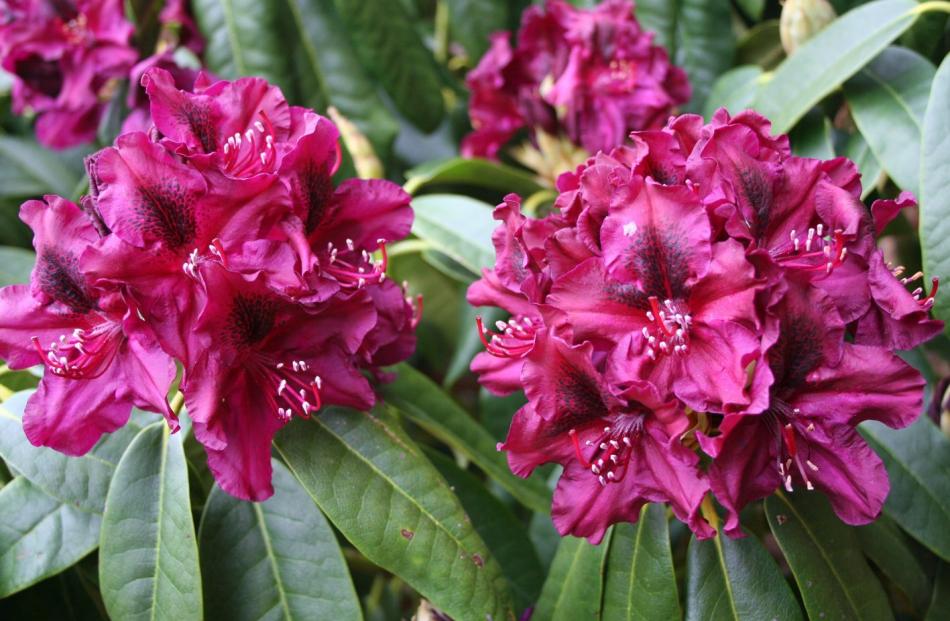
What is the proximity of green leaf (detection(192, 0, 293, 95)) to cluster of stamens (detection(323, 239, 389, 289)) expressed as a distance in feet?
1.82

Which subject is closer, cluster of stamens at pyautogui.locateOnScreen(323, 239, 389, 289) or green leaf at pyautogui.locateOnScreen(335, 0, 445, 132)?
cluster of stamens at pyautogui.locateOnScreen(323, 239, 389, 289)

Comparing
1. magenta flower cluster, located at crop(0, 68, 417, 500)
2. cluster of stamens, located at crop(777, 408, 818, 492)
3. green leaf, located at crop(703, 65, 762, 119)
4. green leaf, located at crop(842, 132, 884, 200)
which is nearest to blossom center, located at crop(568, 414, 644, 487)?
cluster of stamens, located at crop(777, 408, 818, 492)

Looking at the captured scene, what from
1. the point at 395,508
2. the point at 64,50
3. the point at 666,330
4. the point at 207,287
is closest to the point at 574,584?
the point at 395,508

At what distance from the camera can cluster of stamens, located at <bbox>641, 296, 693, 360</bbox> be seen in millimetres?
704

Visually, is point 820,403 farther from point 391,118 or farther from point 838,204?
point 391,118

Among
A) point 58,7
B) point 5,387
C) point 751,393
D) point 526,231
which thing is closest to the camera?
point 751,393

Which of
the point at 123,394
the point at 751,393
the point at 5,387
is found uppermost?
the point at 751,393

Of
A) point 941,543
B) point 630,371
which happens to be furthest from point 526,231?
point 941,543

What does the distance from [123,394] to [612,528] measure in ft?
1.41

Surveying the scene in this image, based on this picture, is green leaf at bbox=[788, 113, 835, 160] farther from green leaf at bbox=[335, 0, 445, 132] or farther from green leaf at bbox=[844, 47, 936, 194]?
green leaf at bbox=[335, 0, 445, 132]

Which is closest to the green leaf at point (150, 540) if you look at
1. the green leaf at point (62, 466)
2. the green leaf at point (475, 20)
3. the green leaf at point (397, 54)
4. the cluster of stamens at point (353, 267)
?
the green leaf at point (62, 466)

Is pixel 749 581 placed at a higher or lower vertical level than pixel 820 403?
lower

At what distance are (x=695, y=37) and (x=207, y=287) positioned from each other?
0.89 m

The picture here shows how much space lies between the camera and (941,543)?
0.85 meters
